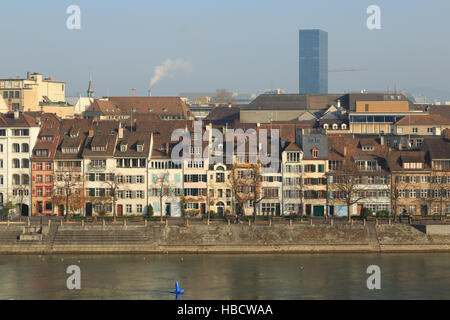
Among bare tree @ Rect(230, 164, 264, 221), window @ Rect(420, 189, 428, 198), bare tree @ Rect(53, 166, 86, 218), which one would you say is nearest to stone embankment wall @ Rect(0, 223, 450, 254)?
bare tree @ Rect(230, 164, 264, 221)

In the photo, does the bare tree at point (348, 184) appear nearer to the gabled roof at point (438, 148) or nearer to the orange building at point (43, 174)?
the gabled roof at point (438, 148)

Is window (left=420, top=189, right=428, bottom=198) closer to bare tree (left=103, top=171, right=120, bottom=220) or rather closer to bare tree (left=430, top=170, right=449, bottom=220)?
bare tree (left=430, top=170, right=449, bottom=220)

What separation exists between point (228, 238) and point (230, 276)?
52.2ft

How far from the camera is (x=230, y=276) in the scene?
347ft

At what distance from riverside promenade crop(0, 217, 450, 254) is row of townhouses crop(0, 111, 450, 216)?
8.32 m

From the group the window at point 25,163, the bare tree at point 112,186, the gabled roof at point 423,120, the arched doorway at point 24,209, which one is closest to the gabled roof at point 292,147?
the bare tree at point 112,186

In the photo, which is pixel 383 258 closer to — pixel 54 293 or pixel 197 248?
pixel 197 248

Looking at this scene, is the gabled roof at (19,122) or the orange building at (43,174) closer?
the orange building at (43,174)

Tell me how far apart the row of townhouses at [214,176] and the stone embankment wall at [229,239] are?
8.53 meters

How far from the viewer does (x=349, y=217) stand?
126625mm

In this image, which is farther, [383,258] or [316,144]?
[316,144]

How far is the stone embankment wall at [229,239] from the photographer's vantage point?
121 meters

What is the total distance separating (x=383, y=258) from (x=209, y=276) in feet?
71.8
